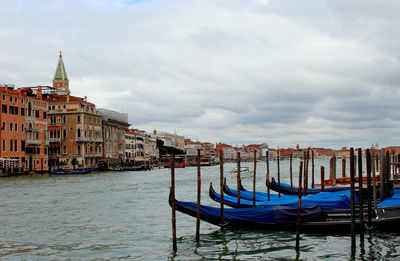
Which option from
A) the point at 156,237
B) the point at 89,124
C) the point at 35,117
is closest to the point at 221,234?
the point at 156,237

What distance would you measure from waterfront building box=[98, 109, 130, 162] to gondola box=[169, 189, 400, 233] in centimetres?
4403

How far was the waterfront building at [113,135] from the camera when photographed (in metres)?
52.8

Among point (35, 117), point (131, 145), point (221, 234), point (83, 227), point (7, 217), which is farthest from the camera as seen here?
point (131, 145)

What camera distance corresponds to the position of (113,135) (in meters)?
55.2

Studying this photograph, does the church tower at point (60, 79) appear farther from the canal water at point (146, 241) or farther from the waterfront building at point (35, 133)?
the canal water at point (146, 241)

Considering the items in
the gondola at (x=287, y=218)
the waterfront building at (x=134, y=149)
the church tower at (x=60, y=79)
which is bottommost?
the gondola at (x=287, y=218)

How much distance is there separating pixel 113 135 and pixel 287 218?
47.7 m

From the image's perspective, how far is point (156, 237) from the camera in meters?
9.64

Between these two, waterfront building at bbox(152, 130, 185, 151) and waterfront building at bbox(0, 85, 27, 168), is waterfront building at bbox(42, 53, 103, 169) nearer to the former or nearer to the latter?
waterfront building at bbox(0, 85, 27, 168)

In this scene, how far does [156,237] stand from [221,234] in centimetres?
140

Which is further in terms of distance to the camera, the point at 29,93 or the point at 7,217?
the point at 29,93

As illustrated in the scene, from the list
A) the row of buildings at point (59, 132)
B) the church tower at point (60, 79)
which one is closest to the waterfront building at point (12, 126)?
the row of buildings at point (59, 132)

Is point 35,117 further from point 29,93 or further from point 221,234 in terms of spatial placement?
point 221,234

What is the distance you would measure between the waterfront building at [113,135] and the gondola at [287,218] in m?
44.0
